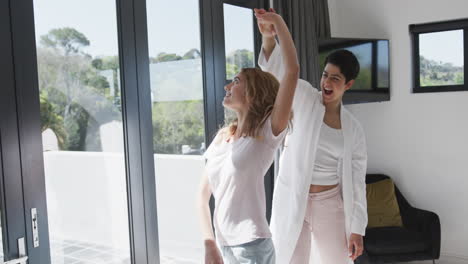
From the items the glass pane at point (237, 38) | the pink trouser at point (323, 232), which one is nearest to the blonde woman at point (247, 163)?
the pink trouser at point (323, 232)

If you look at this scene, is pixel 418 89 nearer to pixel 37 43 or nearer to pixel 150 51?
pixel 150 51

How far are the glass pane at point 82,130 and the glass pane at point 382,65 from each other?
8.40 feet

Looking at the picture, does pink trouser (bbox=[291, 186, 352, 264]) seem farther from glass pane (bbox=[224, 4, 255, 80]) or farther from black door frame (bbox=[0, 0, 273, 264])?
glass pane (bbox=[224, 4, 255, 80])

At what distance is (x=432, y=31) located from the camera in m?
3.84

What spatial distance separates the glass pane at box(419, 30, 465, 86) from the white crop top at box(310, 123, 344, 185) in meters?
2.36

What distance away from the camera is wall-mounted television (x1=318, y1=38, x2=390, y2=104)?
3711 millimetres

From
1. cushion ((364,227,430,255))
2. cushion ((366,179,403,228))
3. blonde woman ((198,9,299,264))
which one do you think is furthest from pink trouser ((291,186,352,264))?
cushion ((366,179,403,228))

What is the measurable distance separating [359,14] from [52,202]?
3362mm

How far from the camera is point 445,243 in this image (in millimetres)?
3838

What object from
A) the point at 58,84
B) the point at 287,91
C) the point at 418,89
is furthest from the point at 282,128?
the point at 418,89

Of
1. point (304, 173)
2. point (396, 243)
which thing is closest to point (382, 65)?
point (396, 243)

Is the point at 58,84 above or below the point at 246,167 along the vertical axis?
above

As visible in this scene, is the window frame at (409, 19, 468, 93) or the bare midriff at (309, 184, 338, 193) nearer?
the bare midriff at (309, 184, 338, 193)

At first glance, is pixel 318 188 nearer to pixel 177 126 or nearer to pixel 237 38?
pixel 177 126
